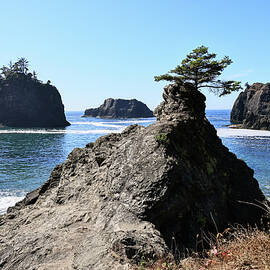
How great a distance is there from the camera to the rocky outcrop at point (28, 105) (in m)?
112

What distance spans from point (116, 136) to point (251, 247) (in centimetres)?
863

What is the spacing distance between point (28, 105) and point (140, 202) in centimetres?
12287

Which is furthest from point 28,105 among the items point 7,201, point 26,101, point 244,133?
point 7,201

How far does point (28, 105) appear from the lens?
384ft

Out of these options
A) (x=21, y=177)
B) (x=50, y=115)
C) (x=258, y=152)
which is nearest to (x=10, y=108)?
(x=50, y=115)

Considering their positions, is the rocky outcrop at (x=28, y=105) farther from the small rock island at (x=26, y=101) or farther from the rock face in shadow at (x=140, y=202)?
the rock face in shadow at (x=140, y=202)

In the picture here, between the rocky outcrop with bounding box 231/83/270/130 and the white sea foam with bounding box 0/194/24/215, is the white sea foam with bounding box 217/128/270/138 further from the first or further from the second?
the white sea foam with bounding box 0/194/24/215

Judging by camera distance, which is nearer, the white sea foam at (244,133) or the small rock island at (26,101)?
the white sea foam at (244,133)

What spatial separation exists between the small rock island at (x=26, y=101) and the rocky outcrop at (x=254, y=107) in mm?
80777

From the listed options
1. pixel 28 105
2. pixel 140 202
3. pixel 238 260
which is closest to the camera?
pixel 238 260

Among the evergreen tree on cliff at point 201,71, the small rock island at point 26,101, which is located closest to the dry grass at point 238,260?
the evergreen tree on cliff at point 201,71

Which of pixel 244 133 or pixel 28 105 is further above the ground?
pixel 28 105

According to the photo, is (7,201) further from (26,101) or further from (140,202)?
(26,101)

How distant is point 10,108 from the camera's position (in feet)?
373
